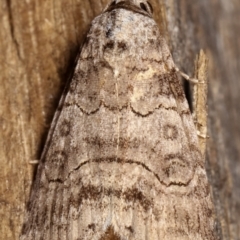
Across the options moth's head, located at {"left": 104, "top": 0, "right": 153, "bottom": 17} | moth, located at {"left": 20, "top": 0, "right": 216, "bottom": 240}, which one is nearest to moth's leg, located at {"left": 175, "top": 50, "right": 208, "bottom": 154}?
moth, located at {"left": 20, "top": 0, "right": 216, "bottom": 240}

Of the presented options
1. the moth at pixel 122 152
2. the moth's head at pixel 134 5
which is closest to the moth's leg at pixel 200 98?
the moth at pixel 122 152

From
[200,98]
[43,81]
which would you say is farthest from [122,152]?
[43,81]

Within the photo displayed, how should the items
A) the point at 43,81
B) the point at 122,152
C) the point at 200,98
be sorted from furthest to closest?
the point at 43,81
the point at 200,98
the point at 122,152

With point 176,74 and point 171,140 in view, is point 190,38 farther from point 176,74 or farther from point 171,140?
point 171,140

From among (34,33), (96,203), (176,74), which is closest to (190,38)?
(176,74)

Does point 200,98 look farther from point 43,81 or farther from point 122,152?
point 43,81

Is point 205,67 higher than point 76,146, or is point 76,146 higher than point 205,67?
point 205,67

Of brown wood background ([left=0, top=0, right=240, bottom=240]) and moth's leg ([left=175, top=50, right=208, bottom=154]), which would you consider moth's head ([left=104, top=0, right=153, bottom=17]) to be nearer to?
brown wood background ([left=0, top=0, right=240, bottom=240])
